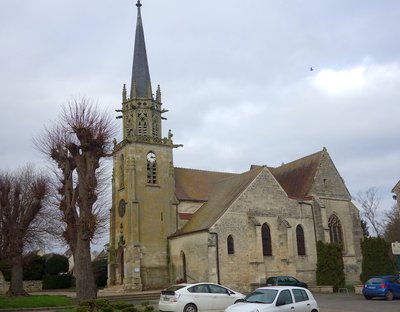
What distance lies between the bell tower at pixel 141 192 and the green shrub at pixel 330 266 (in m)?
11.9

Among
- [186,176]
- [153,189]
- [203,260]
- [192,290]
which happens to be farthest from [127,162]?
[192,290]

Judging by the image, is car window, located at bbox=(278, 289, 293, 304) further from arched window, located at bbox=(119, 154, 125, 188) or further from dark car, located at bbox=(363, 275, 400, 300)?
arched window, located at bbox=(119, 154, 125, 188)

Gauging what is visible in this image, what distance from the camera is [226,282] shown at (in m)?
31.3

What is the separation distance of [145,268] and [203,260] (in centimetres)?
637

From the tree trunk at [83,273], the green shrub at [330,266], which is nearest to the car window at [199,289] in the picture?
the tree trunk at [83,273]

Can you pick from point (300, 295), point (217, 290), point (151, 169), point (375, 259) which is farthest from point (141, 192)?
point (300, 295)

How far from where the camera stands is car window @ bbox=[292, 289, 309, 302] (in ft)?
46.4

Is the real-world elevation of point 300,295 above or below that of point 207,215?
below

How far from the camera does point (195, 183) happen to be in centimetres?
4131

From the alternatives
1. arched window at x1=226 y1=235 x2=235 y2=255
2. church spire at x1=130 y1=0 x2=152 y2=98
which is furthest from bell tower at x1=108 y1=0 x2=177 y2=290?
arched window at x1=226 y1=235 x2=235 y2=255

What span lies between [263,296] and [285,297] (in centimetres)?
67

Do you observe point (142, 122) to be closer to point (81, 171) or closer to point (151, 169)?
point (151, 169)

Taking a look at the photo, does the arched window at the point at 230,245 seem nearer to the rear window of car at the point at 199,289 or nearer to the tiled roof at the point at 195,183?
the tiled roof at the point at 195,183

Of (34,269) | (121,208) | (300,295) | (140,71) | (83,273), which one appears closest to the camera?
(300,295)
